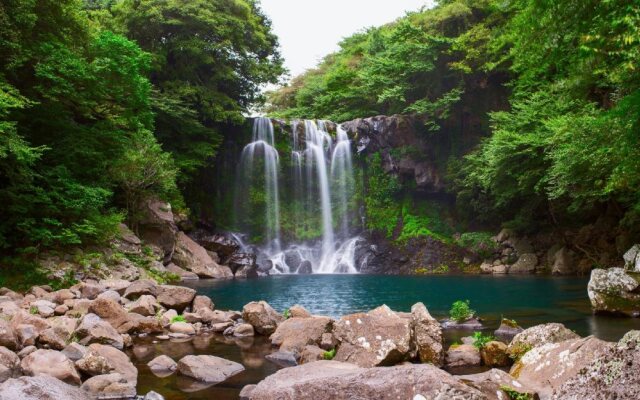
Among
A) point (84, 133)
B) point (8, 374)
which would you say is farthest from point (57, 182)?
point (8, 374)

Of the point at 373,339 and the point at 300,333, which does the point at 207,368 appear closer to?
the point at 300,333

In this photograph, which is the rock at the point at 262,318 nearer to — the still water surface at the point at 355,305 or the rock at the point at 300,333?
the still water surface at the point at 355,305

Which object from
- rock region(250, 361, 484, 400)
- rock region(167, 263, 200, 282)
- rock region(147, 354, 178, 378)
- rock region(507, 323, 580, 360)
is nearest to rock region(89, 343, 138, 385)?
rock region(147, 354, 178, 378)

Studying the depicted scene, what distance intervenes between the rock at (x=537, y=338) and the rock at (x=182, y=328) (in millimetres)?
6765

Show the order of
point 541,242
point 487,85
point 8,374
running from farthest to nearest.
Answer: point 487,85 → point 541,242 → point 8,374

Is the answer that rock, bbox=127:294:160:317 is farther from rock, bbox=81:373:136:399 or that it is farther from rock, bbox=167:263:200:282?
rock, bbox=167:263:200:282

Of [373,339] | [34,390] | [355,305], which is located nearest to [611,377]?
[34,390]

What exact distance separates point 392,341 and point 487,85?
3093 centimetres

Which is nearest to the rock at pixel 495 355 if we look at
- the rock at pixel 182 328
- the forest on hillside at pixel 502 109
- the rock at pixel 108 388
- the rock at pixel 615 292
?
the forest on hillside at pixel 502 109

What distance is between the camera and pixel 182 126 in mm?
31016

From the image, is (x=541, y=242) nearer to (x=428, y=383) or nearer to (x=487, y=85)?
(x=487, y=85)

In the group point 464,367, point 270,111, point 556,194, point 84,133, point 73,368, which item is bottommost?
point 464,367

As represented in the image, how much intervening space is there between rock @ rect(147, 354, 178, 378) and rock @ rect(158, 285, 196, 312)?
4.97m

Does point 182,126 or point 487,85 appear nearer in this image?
point 182,126
